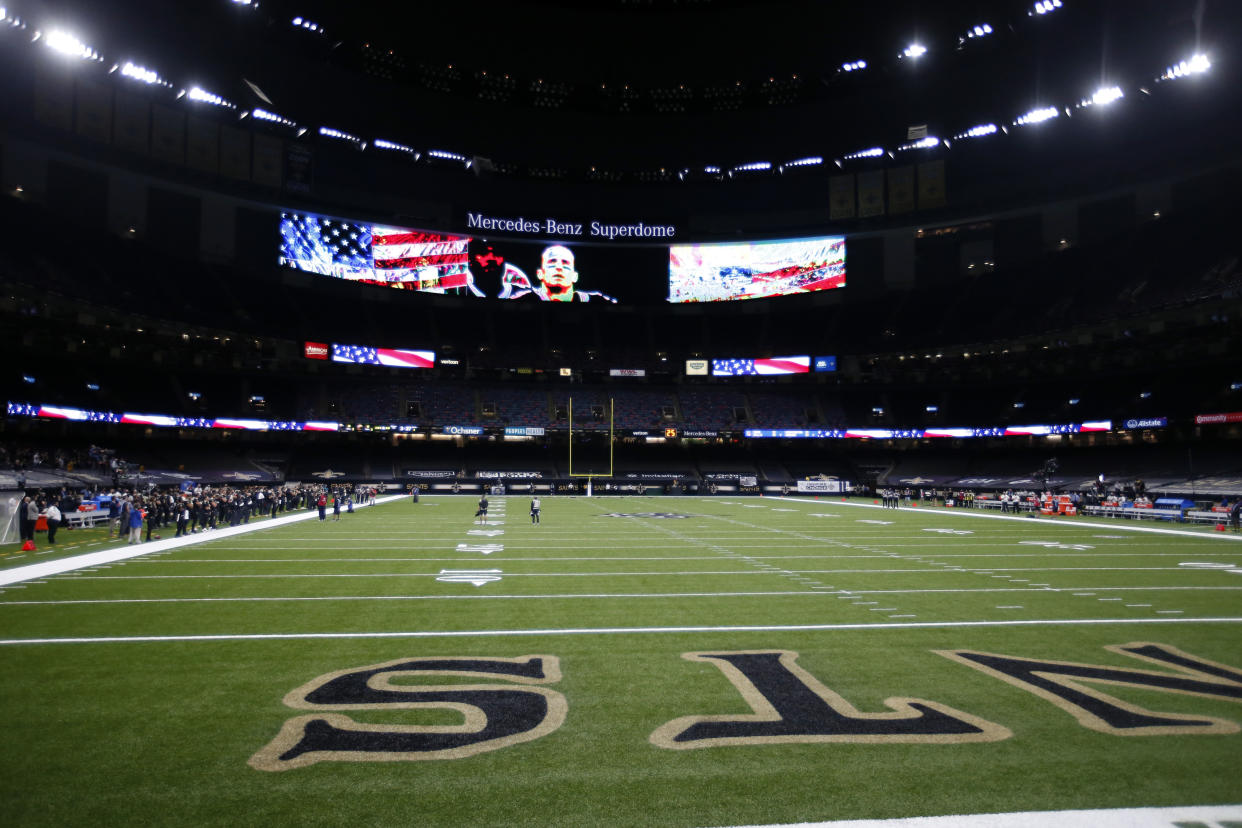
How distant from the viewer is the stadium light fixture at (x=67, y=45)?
37125 mm

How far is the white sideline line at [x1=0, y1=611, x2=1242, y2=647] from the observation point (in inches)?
287

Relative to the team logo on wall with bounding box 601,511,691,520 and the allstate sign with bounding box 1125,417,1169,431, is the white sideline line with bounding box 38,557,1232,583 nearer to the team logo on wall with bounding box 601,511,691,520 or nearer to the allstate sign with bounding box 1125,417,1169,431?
the team logo on wall with bounding box 601,511,691,520

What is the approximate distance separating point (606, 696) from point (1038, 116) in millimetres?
55994

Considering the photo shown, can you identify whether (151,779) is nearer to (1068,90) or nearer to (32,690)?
(32,690)

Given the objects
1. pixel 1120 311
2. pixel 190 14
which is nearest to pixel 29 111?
pixel 190 14

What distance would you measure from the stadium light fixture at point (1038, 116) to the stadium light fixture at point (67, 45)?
6005 cm

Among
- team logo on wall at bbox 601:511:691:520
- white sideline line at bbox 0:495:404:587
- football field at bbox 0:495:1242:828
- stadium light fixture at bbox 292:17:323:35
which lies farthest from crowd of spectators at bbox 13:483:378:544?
stadium light fixture at bbox 292:17:323:35

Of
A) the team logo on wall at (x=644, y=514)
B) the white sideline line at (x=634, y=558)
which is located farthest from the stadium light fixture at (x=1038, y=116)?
the white sideline line at (x=634, y=558)

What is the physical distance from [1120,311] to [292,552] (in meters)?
51.2

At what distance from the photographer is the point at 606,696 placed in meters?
5.57

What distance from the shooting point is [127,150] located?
43.3 metres

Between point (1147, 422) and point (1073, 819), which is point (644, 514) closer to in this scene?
point (1073, 819)

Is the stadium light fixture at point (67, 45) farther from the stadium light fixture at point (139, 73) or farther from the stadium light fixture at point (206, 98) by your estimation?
the stadium light fixture at point (206, 98)

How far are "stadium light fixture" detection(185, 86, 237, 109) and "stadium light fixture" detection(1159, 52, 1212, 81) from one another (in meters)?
60.4
